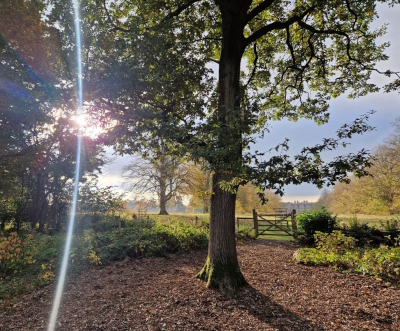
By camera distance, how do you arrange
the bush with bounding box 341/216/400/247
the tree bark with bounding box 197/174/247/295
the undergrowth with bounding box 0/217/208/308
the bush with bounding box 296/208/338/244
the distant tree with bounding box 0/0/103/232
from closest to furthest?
1. the tree bark with bounding box 197/174/247/295
2. the undergrowth with bounding box 0/217/208/308
3. the distant tree with bounding box 0/0/103/232
4. the bush with bounding box 341/216/400/247
5. the bush with bounding box 296/208/338/244

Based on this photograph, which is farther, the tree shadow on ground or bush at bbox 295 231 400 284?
bush at bbox 295 231 400 284

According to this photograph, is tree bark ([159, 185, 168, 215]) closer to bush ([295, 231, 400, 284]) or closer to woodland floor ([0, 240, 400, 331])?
woodland floor ([0, 240, 400, 331])

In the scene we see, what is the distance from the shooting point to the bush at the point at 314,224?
31.6ft

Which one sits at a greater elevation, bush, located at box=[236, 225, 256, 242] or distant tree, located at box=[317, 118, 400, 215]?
distant tree, located at box=[317, 118, 400, 215]

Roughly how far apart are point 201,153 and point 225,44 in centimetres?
313

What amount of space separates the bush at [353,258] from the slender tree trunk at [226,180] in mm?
2976

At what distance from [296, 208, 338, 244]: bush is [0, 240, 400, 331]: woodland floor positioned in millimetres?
4074

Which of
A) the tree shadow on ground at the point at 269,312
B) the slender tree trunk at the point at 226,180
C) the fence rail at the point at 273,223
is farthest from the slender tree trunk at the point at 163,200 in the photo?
the tree shadow on ground at the point at 269,312

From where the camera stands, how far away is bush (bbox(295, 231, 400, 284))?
4969 mm

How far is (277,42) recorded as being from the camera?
7.55 metres

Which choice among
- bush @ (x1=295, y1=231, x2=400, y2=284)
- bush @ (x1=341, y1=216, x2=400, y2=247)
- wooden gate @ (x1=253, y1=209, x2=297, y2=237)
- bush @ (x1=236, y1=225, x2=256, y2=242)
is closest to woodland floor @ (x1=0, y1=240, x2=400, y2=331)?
bush @ (x1=295, y1=231, x2=400, y2=284)

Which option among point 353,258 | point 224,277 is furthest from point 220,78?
point 353,258

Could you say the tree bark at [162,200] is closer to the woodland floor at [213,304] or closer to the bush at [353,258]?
the woodland floor at [213,304]

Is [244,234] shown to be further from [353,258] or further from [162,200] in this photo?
[162,200]
